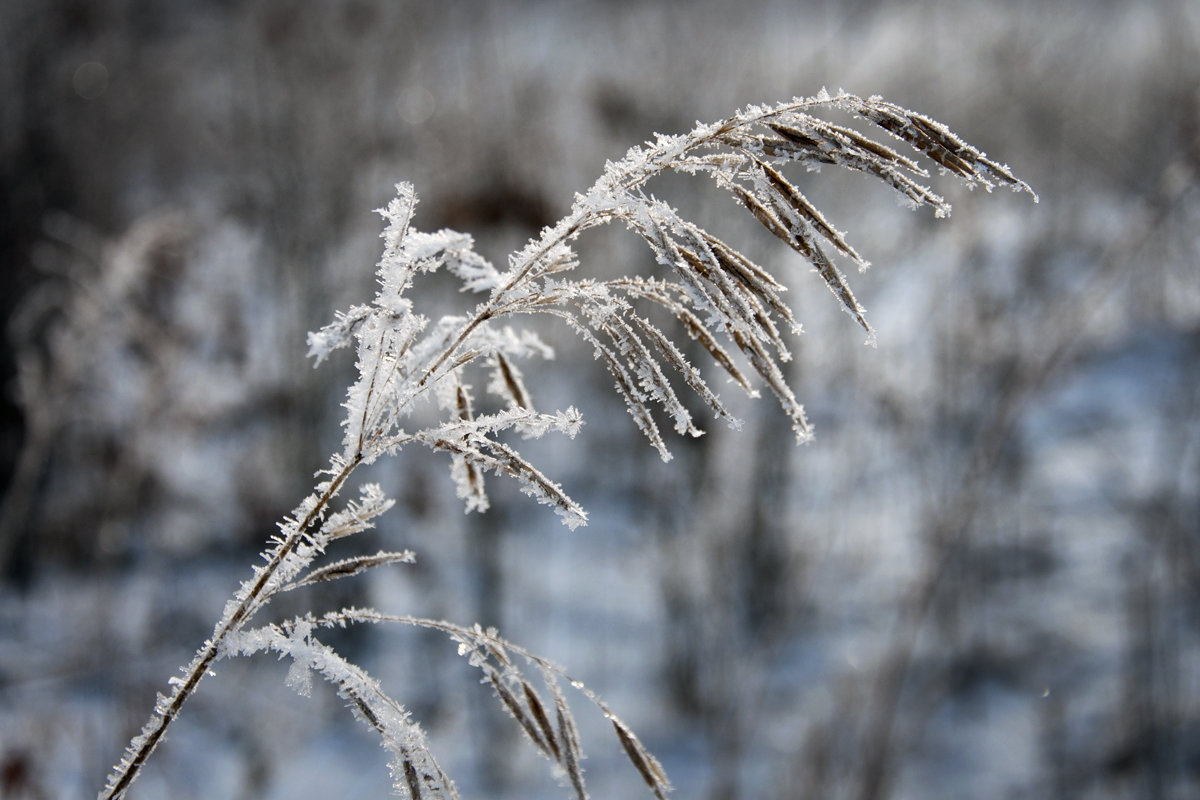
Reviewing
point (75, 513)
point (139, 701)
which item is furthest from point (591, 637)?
point (75, 513)

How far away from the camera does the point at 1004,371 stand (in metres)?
3.94

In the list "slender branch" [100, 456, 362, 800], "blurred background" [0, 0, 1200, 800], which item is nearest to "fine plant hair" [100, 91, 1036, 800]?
"slender branch" [100, 456, 362, 800]

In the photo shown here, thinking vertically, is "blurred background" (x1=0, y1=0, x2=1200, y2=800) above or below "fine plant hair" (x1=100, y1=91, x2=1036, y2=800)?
above

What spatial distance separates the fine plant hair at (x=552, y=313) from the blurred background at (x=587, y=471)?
1.44m

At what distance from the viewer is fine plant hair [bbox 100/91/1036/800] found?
670mm

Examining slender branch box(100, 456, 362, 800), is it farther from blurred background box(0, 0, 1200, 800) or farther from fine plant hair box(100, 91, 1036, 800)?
blurred background box(0, 0, 1200, 800)

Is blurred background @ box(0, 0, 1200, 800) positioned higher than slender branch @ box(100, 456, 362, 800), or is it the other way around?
blurred background @ box(0, 0, 1200, 800)

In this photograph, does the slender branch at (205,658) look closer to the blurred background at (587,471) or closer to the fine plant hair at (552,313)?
the fine plant hair at (552,313)

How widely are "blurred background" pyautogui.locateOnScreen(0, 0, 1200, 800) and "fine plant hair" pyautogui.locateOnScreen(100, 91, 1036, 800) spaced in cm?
144

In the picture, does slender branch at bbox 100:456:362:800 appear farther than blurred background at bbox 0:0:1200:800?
No

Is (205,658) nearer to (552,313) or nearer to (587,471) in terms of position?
(552,313)

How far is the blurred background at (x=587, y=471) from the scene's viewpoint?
2.87 metres

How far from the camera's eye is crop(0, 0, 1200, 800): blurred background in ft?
9.40

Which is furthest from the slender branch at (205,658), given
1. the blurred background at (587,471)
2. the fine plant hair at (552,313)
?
the blurred background at (587,471)
